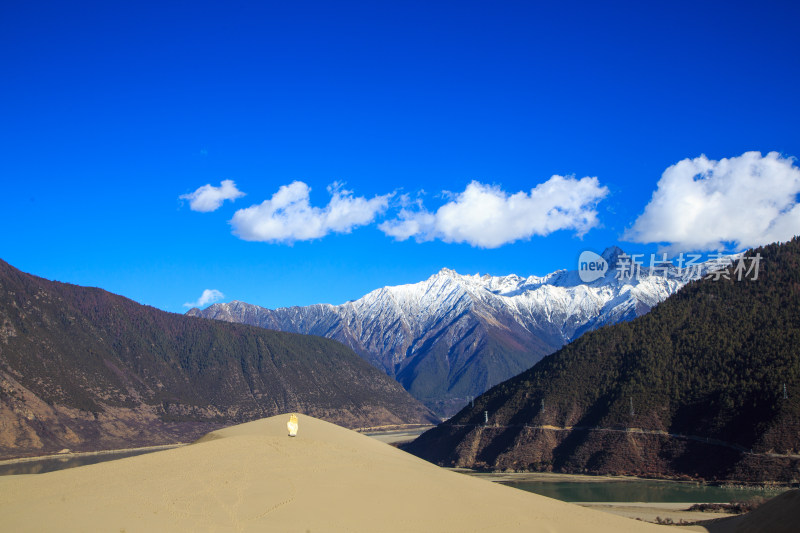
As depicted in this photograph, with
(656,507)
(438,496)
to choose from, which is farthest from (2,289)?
(438,496)

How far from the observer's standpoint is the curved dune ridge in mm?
21172

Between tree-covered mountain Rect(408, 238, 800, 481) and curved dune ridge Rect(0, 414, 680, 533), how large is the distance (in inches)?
2244

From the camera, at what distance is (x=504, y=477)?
Result: 87500mm

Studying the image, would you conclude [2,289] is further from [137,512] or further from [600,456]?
[137,512]

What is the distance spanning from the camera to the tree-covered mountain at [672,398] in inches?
3063

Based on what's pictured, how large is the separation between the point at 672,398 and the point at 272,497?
79.4 meters

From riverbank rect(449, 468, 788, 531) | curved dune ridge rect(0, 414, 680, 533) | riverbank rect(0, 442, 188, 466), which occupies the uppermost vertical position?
curved dune ridge rect(0, 414, 680, 533)

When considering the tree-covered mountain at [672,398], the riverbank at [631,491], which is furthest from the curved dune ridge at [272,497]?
the tree-covered mountain at [672,398]

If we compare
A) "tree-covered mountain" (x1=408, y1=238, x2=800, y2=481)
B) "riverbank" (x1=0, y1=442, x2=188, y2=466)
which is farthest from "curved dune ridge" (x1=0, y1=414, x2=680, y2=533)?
"riverbank" (x1=0, y1=442, x2=188, y2=466)

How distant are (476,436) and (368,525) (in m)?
87.8

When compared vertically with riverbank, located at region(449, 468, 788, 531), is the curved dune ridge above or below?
above

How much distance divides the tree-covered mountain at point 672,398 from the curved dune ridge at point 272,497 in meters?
57.0

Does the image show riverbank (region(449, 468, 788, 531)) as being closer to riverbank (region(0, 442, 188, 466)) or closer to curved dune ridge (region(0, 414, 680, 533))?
curved dune ridge (region(0, 414, 680, 533))

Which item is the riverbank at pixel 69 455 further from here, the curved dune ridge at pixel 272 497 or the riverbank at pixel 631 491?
the curved dune ridge at pixel 272 497
